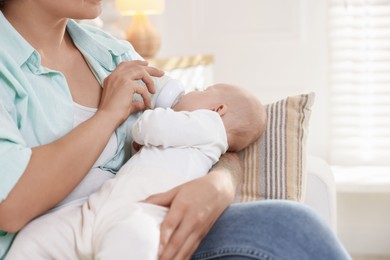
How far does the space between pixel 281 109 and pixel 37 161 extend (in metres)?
0.78

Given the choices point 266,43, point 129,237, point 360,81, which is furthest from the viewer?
point 266,43

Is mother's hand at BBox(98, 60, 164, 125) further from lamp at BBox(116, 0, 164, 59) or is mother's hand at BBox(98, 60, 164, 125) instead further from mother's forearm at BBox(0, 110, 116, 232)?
lamp at BBox(116, 0, 164, 59)

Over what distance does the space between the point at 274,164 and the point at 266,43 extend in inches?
82.3

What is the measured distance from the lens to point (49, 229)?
1.43 m

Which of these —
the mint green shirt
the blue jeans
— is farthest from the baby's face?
the blue jeans

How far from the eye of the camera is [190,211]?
1.45 meters

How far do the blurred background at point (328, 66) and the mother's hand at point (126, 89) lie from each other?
1.95 m

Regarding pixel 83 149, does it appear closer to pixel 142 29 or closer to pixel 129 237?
pixel 129 237

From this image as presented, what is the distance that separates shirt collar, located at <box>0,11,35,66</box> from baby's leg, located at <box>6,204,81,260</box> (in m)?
0.35

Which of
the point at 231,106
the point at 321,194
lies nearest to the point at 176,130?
the point at 231,106

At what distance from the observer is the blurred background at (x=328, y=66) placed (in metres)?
3.82

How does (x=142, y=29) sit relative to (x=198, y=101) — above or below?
below

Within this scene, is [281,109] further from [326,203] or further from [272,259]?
[272,259]

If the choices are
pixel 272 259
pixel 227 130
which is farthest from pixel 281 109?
pixel 272 259
